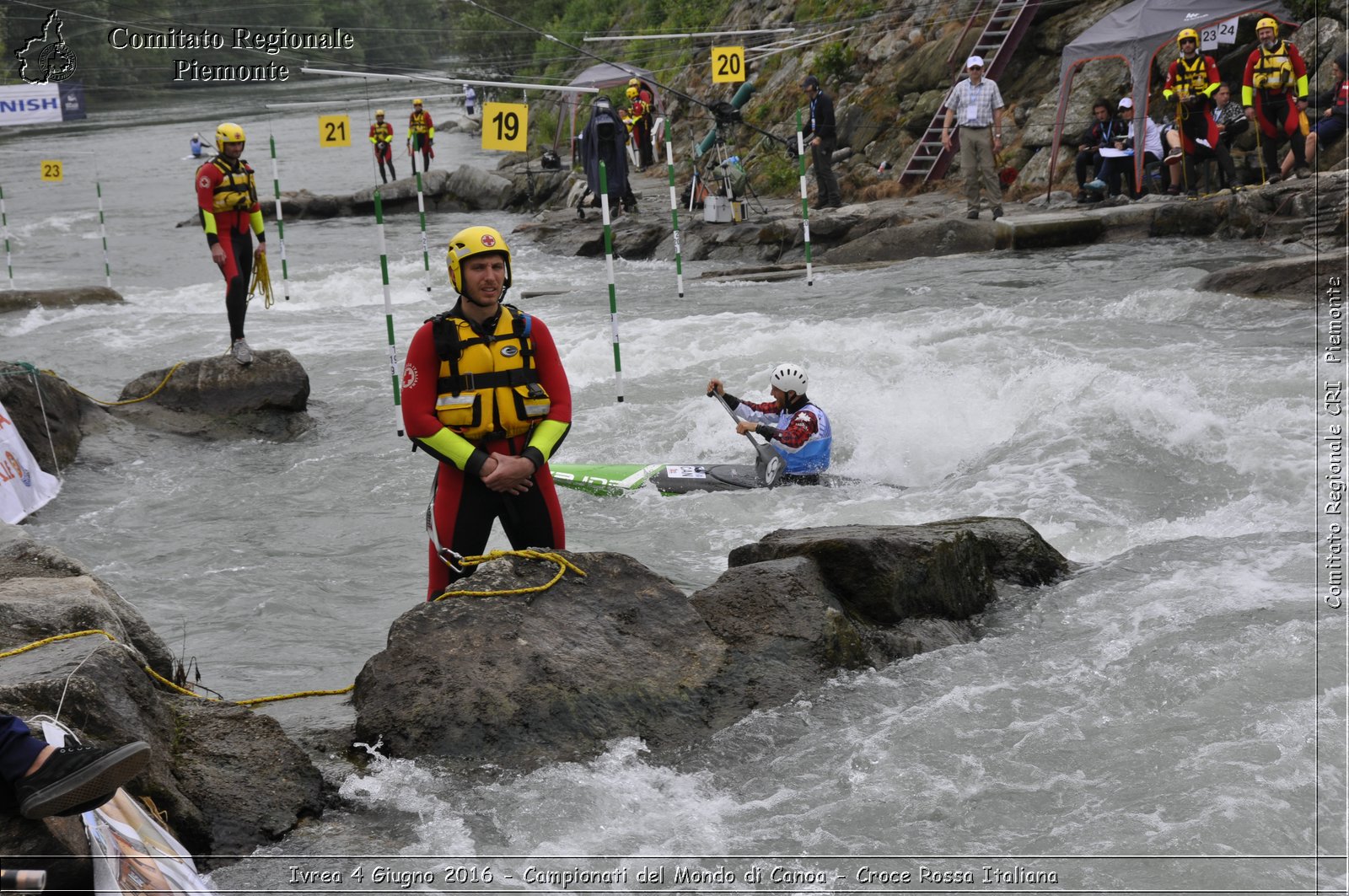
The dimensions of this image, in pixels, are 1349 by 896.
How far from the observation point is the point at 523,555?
4.58m

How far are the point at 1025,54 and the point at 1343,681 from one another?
54.8 feet

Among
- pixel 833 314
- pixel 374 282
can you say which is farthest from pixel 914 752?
pixel 374 282

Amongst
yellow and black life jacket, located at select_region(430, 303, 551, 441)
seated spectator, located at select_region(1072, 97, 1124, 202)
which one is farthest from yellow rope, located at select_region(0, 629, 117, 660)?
seated spectator, located at select_region(1072, 97, 1124, 202)

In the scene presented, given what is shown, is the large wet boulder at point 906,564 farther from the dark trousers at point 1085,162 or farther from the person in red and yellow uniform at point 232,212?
the dark trousers at point 1085,162

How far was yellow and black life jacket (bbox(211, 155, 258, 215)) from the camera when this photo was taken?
945cm

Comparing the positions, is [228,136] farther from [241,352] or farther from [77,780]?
[77,780]

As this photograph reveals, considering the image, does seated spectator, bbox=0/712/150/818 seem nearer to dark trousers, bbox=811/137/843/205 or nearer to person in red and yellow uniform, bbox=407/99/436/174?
dark trousers, bbox=811/137/843/205

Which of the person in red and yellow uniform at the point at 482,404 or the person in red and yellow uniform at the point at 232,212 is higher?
the person in red and yellow uniform at the point at 232,212

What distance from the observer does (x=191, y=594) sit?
6.82 m

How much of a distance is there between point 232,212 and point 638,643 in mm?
6521

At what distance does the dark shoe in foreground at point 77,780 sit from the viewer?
9.23 feet

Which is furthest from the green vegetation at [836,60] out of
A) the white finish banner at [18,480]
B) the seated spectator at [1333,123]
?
the white finish banner at [18,480]

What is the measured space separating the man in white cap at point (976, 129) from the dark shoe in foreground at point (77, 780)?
554 inches

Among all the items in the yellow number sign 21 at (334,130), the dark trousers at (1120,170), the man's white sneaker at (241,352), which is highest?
the yellow number sign 21 at (334,130)
